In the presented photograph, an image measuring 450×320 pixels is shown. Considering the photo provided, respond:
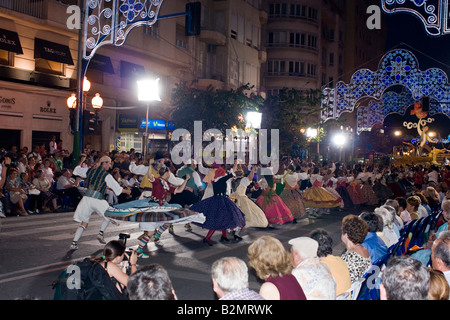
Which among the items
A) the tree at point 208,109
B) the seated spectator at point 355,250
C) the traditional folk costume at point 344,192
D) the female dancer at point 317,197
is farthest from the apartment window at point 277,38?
the seated spectator at point 355,250

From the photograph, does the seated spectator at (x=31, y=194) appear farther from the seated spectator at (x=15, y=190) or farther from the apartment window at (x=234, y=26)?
the apartment window at (x=234, y=26)

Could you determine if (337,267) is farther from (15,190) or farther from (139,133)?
(139,133)

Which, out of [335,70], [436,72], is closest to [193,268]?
[436,72]

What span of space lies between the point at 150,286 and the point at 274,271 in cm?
123

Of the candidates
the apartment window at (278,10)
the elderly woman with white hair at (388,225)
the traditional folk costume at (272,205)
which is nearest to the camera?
the elderly woman with white hair at (388,225)

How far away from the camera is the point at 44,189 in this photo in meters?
15.8

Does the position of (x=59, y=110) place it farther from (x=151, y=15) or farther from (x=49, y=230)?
(x=49, y=230)

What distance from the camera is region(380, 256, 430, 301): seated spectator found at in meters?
3.84

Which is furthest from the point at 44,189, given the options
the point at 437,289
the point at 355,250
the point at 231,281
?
the point at 437,289

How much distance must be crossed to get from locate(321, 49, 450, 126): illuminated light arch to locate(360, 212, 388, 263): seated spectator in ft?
80.3

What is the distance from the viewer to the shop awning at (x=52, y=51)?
77.7ft

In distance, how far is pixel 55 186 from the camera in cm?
1681

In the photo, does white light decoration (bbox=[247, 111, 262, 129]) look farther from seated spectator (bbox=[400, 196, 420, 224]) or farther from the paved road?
seated spectator (bbox=[400, 196, 420, 224])

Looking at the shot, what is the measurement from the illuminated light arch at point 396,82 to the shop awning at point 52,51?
1698 cm
